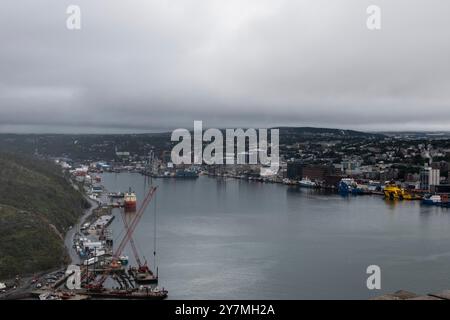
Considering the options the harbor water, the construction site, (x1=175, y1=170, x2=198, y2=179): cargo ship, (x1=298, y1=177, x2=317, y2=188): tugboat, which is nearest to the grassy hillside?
the construction site

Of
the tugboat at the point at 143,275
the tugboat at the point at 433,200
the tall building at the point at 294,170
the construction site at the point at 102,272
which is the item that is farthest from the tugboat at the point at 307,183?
the tugboat at the point at 143,275

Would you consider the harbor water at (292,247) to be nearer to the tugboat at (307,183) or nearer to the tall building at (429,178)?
the tall building at (429,178)

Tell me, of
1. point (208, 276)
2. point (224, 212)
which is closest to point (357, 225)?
point (224, 212)

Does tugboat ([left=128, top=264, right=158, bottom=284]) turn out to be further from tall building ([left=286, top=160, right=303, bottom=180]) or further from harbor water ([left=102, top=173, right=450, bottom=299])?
tall building ([left=286, top=160, right=303, bottom=180])

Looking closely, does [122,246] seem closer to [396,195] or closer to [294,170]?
[396,195]

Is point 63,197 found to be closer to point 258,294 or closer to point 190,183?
point 258,294

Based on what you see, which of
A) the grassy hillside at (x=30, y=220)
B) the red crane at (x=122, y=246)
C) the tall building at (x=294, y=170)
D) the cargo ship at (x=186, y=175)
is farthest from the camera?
the cargo ship at (x=186, y=175)
